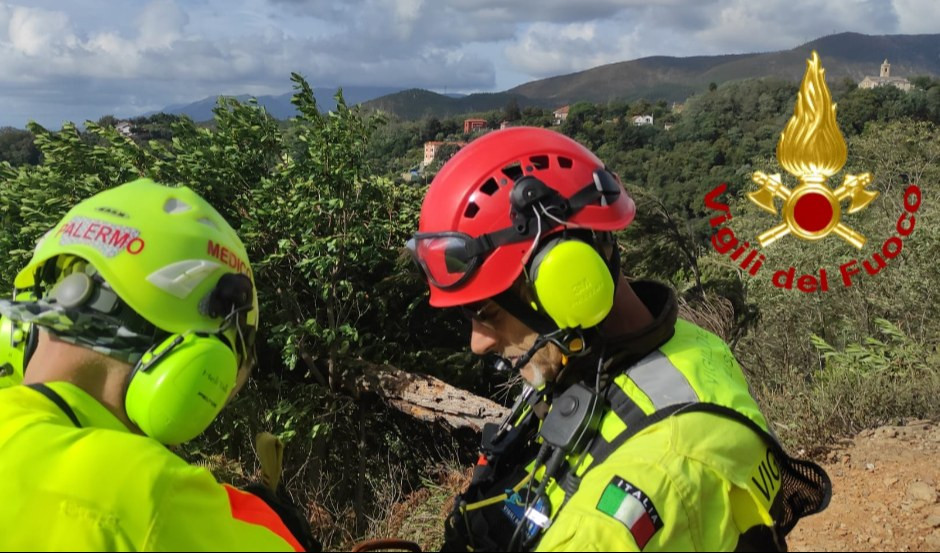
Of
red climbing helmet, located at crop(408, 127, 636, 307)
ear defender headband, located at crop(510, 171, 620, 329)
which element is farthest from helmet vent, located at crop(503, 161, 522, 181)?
ear defender headband, located at crop(510, 171, 620, 329)

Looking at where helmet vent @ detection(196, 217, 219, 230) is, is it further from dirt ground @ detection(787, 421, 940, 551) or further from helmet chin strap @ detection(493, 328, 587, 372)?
dirt ground @ detection(787, 421, 940, 551)

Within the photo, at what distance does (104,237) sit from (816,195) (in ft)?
40.9

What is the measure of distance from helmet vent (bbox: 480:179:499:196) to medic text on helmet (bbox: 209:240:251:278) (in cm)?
79

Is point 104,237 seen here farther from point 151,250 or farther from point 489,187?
point 489,187

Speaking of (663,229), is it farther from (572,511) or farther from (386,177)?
(572,511)

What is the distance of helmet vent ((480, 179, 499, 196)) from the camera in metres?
→ 2.21

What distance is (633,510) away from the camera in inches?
60.2

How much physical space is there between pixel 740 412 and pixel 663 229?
25.9 ft

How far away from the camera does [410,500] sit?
6523 millimetres

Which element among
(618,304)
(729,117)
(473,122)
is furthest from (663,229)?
(473,122)

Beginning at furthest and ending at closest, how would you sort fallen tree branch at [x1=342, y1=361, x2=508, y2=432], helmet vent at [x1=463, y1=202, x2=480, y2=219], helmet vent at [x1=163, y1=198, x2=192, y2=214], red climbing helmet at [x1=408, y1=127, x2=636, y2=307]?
fallen tree branch at [x1=342, y1=361, x2=508, y2=432]
helmet vent at [x1=463, y1=202, x2=480, y2=219]
red climbing helmet at [x1=408, y1=127, x2=636, y2=307]
helmet vent at [x1=163, y1=198, x2=192, y2=214]

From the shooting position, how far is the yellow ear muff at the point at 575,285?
2.01 m

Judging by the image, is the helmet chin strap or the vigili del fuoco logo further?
the vigili del fuoco logo

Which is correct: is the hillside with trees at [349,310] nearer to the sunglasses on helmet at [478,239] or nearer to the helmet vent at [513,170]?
the sunglasses on helmet at [478,239]
